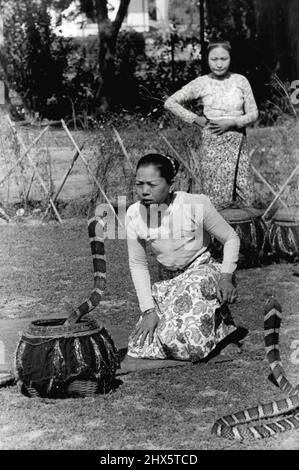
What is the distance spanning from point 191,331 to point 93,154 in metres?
6.29

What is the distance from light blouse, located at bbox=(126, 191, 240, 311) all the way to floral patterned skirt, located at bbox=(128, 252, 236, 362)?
0.16 metres

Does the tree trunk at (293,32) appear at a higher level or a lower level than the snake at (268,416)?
higher

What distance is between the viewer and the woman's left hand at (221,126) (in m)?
8.39

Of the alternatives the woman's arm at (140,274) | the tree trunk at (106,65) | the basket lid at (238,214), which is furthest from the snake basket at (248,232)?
the tree trunk at (106,65)

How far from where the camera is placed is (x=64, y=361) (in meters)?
5.05

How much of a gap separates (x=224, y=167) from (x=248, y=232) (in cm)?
70

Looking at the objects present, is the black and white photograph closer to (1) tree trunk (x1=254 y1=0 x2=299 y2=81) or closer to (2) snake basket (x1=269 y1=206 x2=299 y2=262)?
(2) snake basket (x1=269 y1=206 x2=299 y2=262)

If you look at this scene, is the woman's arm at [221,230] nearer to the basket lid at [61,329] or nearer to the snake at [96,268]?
the snake at [96,268]

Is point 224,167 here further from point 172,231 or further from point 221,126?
point 172,231

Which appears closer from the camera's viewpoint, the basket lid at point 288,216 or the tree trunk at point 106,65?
the basket lid at point 288,216

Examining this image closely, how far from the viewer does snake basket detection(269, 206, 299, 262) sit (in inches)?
356

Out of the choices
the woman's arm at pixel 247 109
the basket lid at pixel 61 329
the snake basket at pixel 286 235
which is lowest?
the snake basket at pixel 286 235

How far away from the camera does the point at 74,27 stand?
22.2 m

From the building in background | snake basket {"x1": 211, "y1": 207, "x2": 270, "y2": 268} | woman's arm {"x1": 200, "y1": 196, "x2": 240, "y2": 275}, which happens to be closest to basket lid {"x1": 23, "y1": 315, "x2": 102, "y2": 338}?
woman's arm {"x1": 200, "y1": 196, "x2": 240, "y2": 275}
